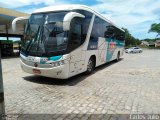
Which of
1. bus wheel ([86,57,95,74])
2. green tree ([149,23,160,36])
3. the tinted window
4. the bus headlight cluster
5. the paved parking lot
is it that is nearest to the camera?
the paved parking lot

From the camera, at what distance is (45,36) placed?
24.3 feet

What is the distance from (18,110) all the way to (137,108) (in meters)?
3.02

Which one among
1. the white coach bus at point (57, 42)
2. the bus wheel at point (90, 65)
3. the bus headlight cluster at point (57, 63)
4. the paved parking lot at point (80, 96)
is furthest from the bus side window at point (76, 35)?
the bus wheel at point (90, 65)

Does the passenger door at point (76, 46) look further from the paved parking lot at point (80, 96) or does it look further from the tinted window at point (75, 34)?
the paved parking lot at point (80, 96)

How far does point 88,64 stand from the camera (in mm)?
9625

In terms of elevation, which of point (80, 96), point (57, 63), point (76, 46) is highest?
point (76, 46)

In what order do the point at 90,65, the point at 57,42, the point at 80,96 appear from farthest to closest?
the point at 90,65 < the point at 57,42 < the point at 80,96

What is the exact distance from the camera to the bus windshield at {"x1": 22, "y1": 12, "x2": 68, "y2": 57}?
7.24m

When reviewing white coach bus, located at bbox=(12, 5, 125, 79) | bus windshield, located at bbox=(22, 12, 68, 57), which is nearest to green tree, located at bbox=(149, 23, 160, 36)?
white coach bus, located at bbox=(12, 5, 125, 79)

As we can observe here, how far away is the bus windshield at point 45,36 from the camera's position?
724 cm

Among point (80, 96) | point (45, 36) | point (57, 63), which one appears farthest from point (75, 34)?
point (80, 96)

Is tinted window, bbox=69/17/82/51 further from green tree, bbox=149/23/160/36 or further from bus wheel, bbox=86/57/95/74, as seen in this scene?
green tree, bbox=149/23/160/36

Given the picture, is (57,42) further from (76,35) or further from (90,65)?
(90,65)

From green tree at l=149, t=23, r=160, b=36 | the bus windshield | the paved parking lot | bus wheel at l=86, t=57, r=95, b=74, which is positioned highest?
green tree at l=149, t=23, r=160, b=36
